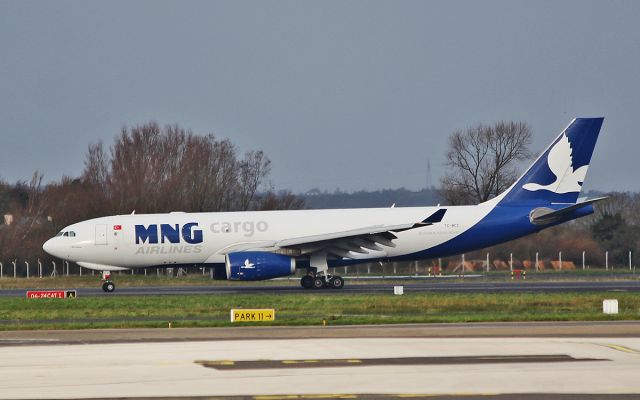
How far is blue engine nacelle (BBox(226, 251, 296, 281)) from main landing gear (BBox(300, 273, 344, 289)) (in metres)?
2.07

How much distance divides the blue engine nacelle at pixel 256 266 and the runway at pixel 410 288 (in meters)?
1.37

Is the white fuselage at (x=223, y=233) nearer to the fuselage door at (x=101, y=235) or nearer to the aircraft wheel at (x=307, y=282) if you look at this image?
the fuselage door at (x=101, y=235)

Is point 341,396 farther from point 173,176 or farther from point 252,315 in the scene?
point 173,176

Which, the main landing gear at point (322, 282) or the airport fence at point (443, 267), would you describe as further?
the airport fence at point (443, 267)

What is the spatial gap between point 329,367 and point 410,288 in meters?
27.1

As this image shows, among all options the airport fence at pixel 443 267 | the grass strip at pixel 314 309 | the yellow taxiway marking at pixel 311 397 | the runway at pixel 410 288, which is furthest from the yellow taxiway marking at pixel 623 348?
the airport fence at pixel 443 267

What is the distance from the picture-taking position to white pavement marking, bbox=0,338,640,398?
55.6ft

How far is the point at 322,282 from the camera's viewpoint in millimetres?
46375

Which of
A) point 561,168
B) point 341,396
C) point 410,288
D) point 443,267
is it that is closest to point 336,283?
point 410,288

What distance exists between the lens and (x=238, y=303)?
37.4 m

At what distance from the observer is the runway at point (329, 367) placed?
16.8 metres

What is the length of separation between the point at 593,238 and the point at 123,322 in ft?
168

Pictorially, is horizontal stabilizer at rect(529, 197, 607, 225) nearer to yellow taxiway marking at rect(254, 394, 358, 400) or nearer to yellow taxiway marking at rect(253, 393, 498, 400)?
yellow taxiway marking at rect(253, 393, 498, 400)

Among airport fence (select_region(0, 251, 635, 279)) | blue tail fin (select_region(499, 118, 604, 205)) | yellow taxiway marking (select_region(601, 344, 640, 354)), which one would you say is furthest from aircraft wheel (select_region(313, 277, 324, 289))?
yellow taxiway marking (select_region(601, 344, 640, 354))
